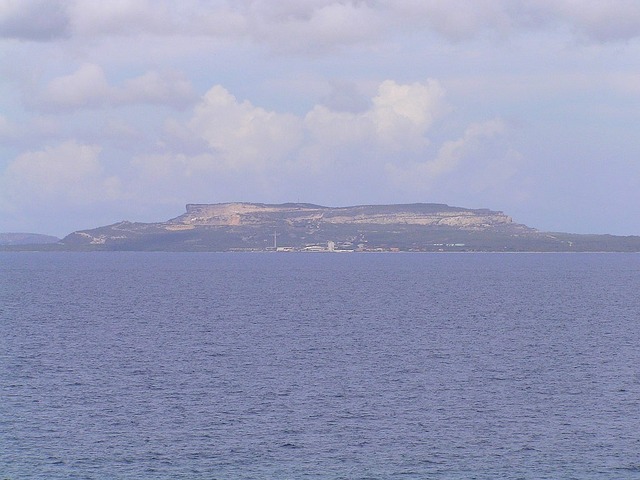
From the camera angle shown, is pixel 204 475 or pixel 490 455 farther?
pixel 490 455

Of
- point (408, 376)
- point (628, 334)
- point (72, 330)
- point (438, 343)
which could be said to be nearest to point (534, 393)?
point (408, 376)

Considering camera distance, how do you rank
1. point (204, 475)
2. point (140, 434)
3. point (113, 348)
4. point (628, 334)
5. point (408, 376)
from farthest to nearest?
point (628, 334), point (113, 348), point (408, 376), point (140, 434), point (204, 475)

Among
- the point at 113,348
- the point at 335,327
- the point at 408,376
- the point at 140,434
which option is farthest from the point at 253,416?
the point at 335,327

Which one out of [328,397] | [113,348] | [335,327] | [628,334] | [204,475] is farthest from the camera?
[335,327]

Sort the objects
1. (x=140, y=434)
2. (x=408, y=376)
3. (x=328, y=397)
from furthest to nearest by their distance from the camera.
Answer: (x=408, y=376), (x=328, y=397), (x=140, y=434)

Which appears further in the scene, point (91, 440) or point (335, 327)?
point (335, 327)

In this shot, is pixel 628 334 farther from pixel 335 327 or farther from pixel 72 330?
pixel 72 330

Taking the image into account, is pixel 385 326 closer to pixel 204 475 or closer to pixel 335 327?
pixel 335 327
